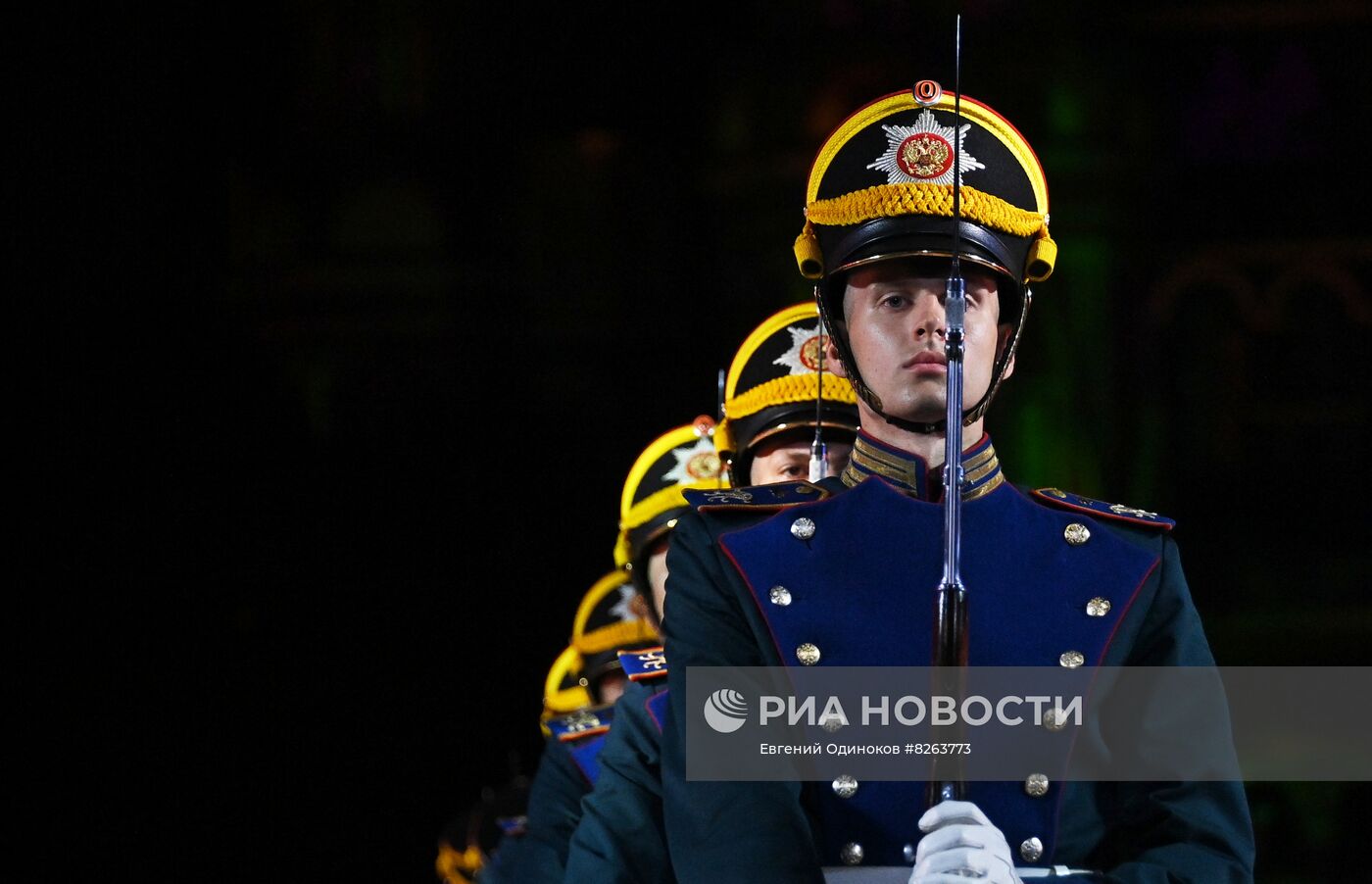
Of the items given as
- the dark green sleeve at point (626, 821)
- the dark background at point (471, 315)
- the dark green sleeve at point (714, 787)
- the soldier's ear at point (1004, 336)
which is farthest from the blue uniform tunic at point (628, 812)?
the dark background at point (471, 315)

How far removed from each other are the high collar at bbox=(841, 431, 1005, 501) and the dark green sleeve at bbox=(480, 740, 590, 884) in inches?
77.1

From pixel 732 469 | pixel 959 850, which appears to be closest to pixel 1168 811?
pixel 959 850

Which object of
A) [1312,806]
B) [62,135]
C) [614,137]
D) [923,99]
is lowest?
[1312,806]

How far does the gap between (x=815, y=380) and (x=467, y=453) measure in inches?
85.7

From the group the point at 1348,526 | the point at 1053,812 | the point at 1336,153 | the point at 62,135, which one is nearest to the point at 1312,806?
the point at 1348,526

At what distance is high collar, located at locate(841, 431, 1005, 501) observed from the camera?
8.93ft

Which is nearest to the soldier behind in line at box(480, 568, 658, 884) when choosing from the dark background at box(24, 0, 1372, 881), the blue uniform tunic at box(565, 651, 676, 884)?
the dark background at box(24, 0, 1372, 881)

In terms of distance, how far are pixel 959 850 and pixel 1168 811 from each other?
0.35 meters

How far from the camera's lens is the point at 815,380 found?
4148 mm

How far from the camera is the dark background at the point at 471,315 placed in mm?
4680

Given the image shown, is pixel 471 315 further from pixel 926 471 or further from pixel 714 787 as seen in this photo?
pixel 714 787

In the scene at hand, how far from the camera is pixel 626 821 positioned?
10.2ft

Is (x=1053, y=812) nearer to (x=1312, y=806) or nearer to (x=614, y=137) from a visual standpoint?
(x=1312, y=806)

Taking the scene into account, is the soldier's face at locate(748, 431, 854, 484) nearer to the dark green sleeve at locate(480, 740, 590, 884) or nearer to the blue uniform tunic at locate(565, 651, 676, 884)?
the blue uniform tunic at locate(565, 651, 676, 884)
